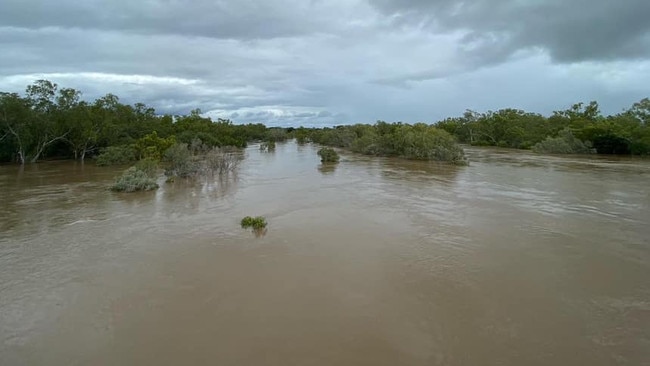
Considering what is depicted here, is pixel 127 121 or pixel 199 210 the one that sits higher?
pixel 127 121

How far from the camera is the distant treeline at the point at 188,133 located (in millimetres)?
29672

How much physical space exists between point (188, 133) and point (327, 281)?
127ft

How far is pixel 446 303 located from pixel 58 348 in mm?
5990

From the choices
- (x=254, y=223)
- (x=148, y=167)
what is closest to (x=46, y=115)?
(x=148, y=167)

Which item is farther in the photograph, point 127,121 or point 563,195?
point 127,121

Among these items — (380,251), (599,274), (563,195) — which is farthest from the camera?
(563,195)

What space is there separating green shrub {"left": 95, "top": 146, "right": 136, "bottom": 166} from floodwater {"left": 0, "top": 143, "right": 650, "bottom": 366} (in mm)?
13771

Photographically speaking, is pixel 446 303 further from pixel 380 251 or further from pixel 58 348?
pixel 58 348

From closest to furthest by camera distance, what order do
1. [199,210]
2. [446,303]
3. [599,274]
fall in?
1. [446,303]
2. [599,274]
3. [199,210]

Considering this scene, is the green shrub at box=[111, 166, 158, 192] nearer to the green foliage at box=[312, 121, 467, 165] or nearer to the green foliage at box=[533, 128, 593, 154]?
the green foliage at box=[312, 121, 467, 165]

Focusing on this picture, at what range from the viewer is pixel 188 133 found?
4353 centimetres

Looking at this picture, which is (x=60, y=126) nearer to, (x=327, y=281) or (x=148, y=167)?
(x=148, y=167)

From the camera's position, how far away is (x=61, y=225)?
12.9m

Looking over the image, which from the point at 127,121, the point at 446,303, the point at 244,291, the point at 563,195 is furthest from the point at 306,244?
the point at 127,121
